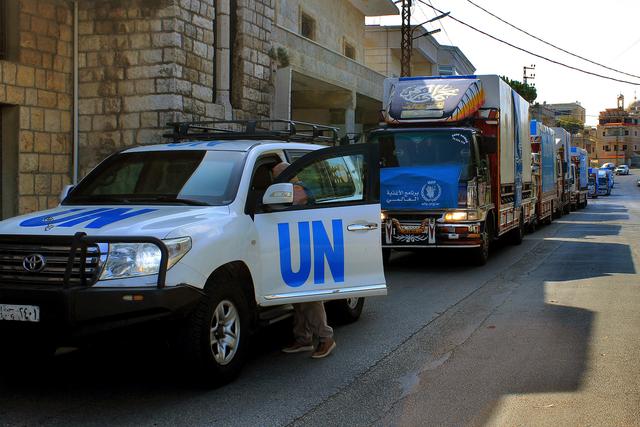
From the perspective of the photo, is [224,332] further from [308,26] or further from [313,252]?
[308,26]

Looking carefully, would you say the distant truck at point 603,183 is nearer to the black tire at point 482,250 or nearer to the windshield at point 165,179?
the black tire at point 482,250

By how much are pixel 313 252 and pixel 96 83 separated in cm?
942

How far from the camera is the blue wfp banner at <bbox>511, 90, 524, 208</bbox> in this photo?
15.0m

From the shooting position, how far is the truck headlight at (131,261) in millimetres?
4438

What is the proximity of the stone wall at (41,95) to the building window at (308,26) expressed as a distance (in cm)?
1124

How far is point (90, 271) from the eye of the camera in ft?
14.5

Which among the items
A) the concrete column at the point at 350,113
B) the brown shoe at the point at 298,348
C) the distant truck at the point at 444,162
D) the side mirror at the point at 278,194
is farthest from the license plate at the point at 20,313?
the concrete column at the point at 350,113

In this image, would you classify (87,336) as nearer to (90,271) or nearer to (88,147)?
(90,271)

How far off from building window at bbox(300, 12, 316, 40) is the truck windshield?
12.5 m

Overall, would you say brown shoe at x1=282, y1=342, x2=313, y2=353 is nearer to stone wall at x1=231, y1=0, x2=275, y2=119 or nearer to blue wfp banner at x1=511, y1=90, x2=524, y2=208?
blue wfp banner at x1=511, y1=90, x2=524, y2=208

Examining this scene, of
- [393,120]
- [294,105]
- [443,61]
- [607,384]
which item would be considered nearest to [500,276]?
[393,120]

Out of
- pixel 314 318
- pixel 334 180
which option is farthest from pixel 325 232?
pixel 314 318

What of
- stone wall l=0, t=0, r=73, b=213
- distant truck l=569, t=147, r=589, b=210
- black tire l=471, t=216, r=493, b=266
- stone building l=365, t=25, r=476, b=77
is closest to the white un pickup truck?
black tire l=471, t=216, r=493, b=266

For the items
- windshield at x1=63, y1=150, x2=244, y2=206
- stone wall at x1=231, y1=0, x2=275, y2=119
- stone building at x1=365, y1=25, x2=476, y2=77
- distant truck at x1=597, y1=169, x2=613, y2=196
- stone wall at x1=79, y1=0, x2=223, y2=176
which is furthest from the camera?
distant truck at x1=597, y1=169, x2=613, y2=196
